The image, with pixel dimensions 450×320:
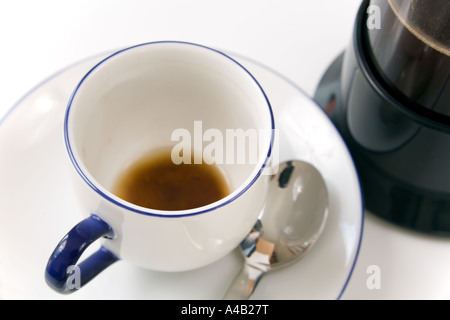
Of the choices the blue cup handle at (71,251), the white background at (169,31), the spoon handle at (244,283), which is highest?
the white background at (169,31)

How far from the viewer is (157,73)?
0.48 metres

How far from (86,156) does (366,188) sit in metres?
0.26

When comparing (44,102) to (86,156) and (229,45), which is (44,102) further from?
(229,45)

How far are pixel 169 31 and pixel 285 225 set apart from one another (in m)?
0.27

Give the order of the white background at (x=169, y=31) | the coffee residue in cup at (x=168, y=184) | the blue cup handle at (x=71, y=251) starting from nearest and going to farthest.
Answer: the blue cup handle at (x=71, y=251)
the coffee residue in cup at (x=168, y=184)
the white background at (x=169, y=31)

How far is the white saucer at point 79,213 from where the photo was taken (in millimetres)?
464

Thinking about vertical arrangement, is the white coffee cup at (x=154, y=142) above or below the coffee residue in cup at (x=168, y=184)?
above

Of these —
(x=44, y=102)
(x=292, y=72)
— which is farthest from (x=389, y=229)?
(x=44, y=102)

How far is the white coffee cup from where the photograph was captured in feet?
1.27

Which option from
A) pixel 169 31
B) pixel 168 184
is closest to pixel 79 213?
pixel 168 184

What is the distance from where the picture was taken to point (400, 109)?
0.46 metres

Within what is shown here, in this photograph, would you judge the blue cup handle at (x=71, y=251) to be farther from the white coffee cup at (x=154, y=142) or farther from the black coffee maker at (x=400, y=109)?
the black coffee maker at (x=400, y=109)

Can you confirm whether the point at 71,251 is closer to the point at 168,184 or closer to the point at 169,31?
the point at 168,184

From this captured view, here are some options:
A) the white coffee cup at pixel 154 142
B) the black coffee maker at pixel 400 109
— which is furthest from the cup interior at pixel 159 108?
the black coffee maker at pixel 400 109
